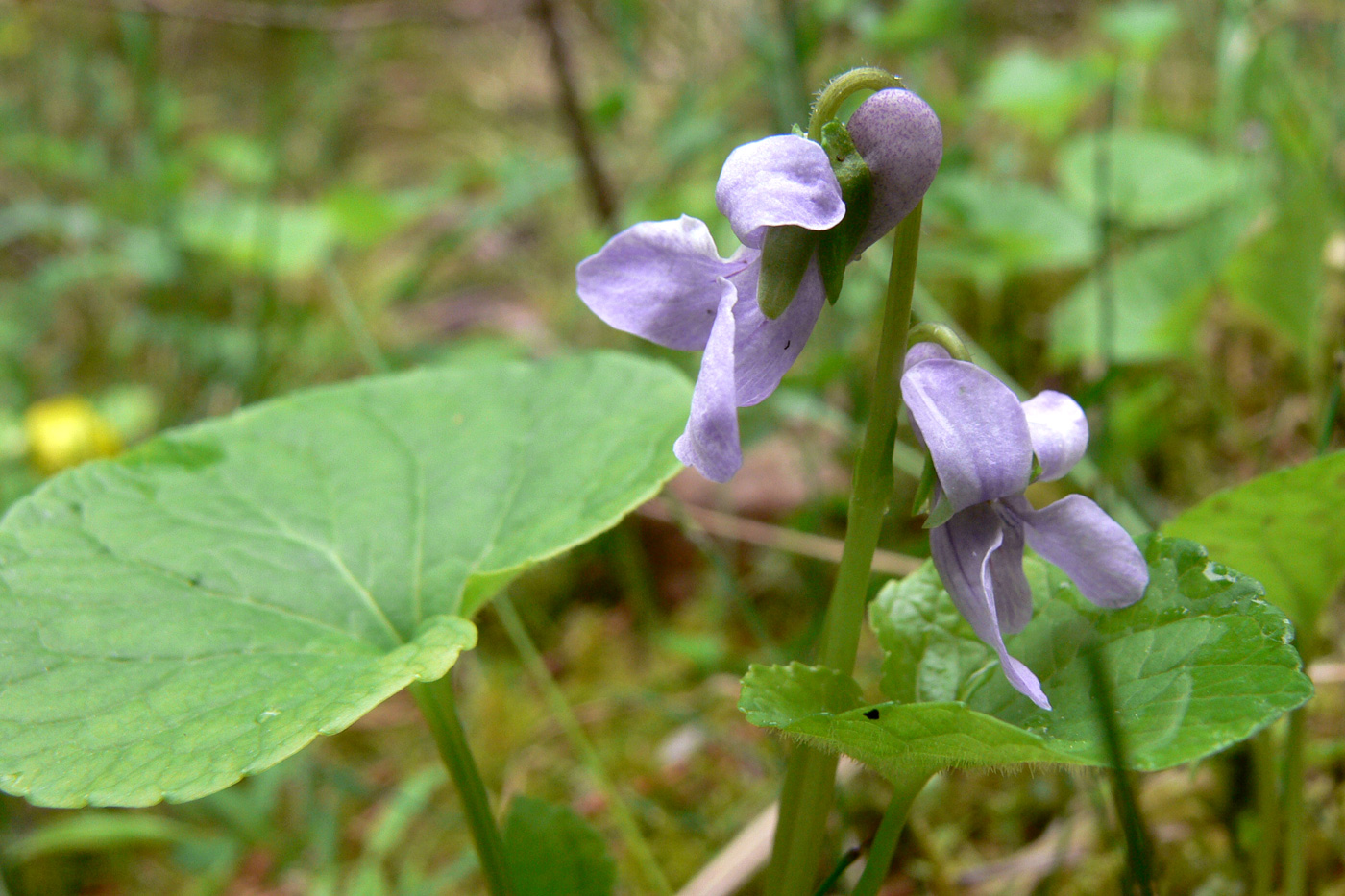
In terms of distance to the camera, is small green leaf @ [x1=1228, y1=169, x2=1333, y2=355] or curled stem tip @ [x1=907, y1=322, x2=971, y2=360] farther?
small green leaf @ [x1=1228, y1=169, x2=1333, y2=355]

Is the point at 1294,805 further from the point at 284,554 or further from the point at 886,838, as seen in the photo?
the point at 284,554

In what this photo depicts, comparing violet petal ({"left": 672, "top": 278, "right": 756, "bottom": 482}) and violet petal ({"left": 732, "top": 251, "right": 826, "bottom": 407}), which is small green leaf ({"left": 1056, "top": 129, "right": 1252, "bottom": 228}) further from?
violet petal ({"left": 672, "top": 278, "right": 756, "bottom": 482})

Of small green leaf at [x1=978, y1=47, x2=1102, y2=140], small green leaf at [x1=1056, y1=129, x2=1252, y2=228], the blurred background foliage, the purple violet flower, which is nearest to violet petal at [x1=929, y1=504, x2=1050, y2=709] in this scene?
the purple violet flower

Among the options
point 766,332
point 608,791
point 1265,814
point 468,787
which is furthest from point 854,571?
point 608,791

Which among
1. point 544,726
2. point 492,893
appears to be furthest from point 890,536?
point 492,893

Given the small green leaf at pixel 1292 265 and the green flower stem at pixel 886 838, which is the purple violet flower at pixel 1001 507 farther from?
the small green leaf at pixel 1292 265

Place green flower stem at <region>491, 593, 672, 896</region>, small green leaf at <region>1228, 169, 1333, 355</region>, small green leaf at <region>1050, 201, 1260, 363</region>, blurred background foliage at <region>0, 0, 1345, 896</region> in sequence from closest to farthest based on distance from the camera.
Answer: green flower stem at <region>491, 593, 672, 896</region>, blurred background foliage at <region>0, 0, 1345, 896</region>, small green leaf at <region>1228, 169, 1333, 355</region>, small green leaf at <region>1050, 201, 1260, 363</region>

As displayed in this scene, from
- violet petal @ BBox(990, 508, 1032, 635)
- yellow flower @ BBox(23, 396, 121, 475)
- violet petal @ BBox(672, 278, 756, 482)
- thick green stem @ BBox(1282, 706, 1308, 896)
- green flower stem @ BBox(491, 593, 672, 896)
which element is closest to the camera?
Answer: violet petal @ BBox(672, 278, 756, 482)
